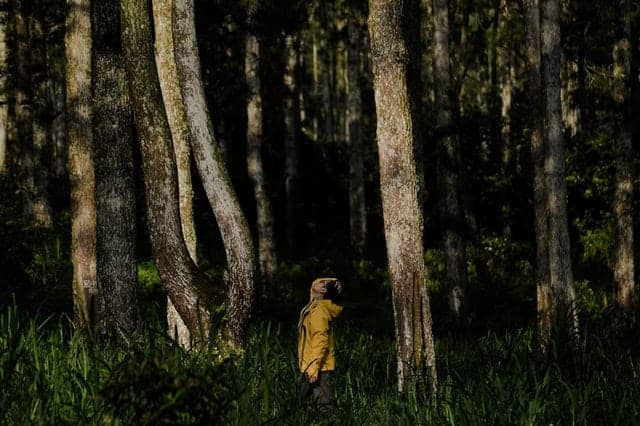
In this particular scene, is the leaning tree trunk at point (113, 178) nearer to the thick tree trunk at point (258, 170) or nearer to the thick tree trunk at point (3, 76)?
the thick tree trunk at point (258, 170)

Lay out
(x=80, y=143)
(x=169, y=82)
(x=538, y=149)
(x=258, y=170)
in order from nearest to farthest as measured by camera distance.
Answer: (x=169, y=82) < (x=80, y=143) < (x=538, y=149) < (x=258, y=170)

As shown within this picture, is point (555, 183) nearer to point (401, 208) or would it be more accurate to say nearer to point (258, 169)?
point (401, 208)

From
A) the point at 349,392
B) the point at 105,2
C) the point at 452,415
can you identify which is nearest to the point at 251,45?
the point at 105,2

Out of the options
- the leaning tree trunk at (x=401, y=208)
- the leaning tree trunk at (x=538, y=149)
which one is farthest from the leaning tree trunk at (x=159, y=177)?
the leaning tree trunk at (x=538, y=149)

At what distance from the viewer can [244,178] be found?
109ft

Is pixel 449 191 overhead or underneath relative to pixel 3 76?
underneath

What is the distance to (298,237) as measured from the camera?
105ft

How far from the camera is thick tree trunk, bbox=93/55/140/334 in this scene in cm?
1021

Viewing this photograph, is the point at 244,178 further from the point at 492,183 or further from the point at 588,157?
the point at 588,157

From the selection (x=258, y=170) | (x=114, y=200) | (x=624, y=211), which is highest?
(x=258, y=170)

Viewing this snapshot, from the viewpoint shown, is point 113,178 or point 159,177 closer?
point 159,177

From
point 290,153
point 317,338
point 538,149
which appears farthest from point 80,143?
point 290,153

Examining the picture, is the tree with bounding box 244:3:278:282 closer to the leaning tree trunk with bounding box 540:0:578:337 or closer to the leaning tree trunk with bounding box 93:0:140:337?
the leaning tree trunk with bounding box 540:0:578:337

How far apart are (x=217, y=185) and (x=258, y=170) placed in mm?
12664
